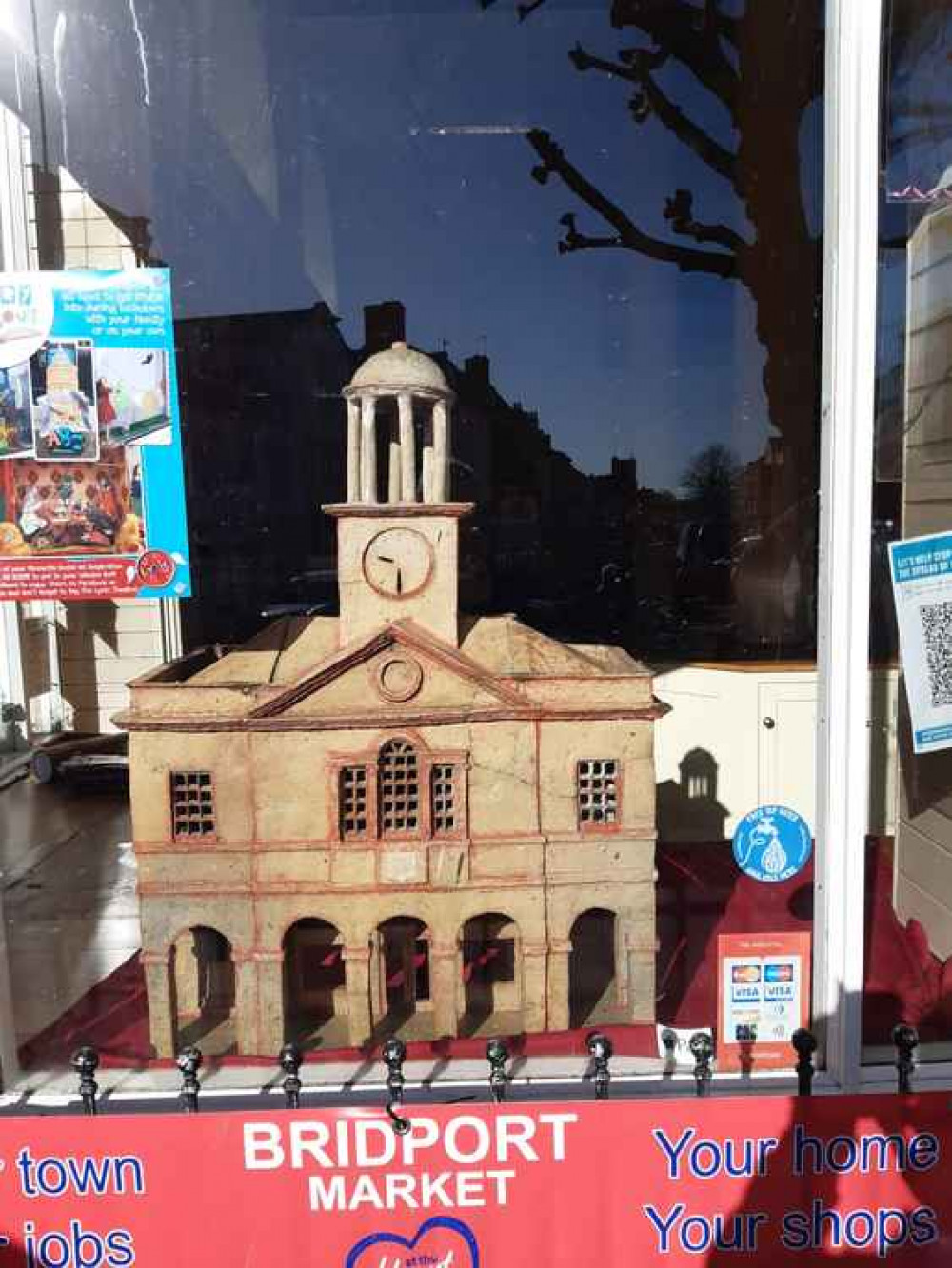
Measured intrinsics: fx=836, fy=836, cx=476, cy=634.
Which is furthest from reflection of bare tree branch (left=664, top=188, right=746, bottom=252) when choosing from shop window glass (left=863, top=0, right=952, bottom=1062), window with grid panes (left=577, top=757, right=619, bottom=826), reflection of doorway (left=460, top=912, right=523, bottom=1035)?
reflection of doorway (left=460, top=912, right=523, bottom=1035)

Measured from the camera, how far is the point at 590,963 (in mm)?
3453

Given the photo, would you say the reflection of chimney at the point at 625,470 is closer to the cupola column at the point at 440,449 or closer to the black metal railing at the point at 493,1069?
the cupola column at the point at 440,449

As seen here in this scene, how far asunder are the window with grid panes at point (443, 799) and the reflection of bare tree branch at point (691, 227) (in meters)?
2.34

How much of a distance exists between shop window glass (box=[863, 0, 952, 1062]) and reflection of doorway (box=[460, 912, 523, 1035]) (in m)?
1.51

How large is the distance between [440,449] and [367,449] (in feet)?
0.92

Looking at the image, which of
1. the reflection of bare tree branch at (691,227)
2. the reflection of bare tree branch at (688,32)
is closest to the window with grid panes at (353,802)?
the reflection of bare tree branch at (691,227)

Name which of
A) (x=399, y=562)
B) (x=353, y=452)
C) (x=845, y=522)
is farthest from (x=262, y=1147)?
(x=845, y=522)

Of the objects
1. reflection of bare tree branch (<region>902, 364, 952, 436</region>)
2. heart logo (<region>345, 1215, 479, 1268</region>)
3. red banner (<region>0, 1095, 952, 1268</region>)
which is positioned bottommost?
heart logo (<region>345, 1215, 479, 1268</region>)

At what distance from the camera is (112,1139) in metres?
3.11

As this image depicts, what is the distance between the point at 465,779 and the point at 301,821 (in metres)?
0.67

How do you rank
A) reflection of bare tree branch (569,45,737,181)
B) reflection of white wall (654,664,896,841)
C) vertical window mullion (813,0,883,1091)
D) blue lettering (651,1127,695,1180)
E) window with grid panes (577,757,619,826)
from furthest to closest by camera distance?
reflection of white wall (654,664,896,841), window with grid panes (577,757,619,826), reflection of bare tree branch (569,45,737,181), blue lettering (651,1127,695,1180), vertical window mullion (813,0,883,1091)

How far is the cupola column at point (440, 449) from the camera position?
3.24 m

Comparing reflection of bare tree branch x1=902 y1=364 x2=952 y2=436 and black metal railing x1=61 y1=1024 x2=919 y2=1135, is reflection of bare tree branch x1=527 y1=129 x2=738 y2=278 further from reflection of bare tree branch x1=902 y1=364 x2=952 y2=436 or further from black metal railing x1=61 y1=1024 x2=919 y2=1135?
black metal railing x1=61 y1=1024 x2=919 y2=1135

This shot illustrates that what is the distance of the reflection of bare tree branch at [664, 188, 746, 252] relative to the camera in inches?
131
